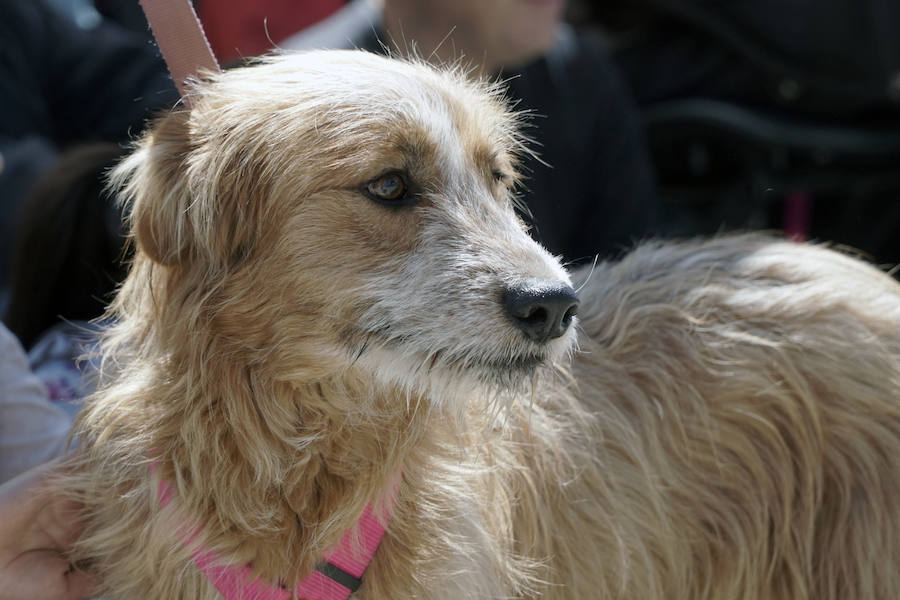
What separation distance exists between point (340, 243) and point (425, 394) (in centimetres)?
33

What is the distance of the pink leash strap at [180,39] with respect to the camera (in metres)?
1.87

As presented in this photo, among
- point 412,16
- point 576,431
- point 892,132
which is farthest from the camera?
point 892,132

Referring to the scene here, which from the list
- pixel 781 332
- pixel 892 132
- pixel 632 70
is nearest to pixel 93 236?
pixel 781 332

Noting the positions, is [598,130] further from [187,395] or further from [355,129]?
[187,395]

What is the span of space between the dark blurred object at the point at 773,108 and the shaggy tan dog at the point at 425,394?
2.34 meters

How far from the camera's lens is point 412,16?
3.60 metres

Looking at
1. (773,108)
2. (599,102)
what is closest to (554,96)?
(599,102)

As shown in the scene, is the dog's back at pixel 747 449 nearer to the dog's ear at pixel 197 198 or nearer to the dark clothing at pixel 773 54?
the dog's ear at pixel 197 198

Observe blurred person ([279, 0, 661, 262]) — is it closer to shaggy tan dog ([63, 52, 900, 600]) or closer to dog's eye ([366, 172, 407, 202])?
shaggy tan dog ([63, 52, 900, 600])

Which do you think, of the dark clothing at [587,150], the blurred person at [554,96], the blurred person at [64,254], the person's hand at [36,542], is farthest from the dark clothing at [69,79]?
the person's hand at [36,542]

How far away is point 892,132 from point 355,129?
11.5 feet

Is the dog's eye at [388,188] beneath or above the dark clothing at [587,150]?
beneath

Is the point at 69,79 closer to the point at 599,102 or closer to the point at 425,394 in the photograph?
the point at 599,102

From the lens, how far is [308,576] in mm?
1753
